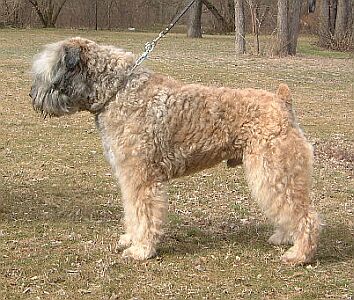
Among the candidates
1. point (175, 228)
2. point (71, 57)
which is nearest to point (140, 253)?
point (175, 228)

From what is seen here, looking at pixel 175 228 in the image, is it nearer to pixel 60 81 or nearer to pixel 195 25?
pixel 60 81

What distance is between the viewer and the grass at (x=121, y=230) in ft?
15.6

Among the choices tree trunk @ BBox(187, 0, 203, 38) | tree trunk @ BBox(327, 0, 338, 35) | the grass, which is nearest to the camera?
the grass

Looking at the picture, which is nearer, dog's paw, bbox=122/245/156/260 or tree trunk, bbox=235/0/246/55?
dog's paw, bbox=122/245/156/260

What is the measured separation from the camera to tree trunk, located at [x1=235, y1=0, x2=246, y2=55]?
966 inches

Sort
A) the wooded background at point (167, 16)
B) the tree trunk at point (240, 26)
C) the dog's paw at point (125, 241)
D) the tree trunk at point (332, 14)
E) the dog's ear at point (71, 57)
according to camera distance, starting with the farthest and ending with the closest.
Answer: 1. the tree trunk at point (332, 14)
2. the wooded background at point (167, 16)
3. the tree trunk at point (240, 26)
4. the dog's paw at point (125, 241)
5. the dog's ear at point (71, 57)

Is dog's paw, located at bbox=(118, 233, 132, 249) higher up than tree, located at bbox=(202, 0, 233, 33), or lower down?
lower down

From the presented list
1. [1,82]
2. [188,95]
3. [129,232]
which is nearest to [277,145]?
[188,95]

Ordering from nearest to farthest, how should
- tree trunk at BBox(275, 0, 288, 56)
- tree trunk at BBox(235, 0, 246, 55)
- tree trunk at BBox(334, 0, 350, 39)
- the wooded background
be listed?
tree trunk at BBox(275, 0, 288, 56) → tree trunk at BBox(235, 0, 246, 55) → tree trunk at BBox(334, 0, 350, 39) → the wooded background

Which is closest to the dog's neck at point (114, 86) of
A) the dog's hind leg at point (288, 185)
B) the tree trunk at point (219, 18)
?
the dog's hind leg at point (288, 185)

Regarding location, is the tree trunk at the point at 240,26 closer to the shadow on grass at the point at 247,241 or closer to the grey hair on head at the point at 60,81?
the shadow on grass at the point at 247,241

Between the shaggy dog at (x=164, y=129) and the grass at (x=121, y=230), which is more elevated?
the shaggy dog at (x=164, y=129)

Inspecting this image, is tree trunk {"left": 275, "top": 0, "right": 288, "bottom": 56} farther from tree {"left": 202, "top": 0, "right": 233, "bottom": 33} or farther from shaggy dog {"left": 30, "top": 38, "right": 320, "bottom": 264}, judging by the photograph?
shaggy dog {"left": 30, "top": 38, "right": 320, "bottom": 264}

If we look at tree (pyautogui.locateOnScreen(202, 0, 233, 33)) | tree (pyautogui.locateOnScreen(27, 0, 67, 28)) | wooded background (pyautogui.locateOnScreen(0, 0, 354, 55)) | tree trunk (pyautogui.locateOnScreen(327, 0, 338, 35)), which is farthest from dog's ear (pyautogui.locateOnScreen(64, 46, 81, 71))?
tree (pyautogui.locateOnScreen(202, 0, 233, 33))
